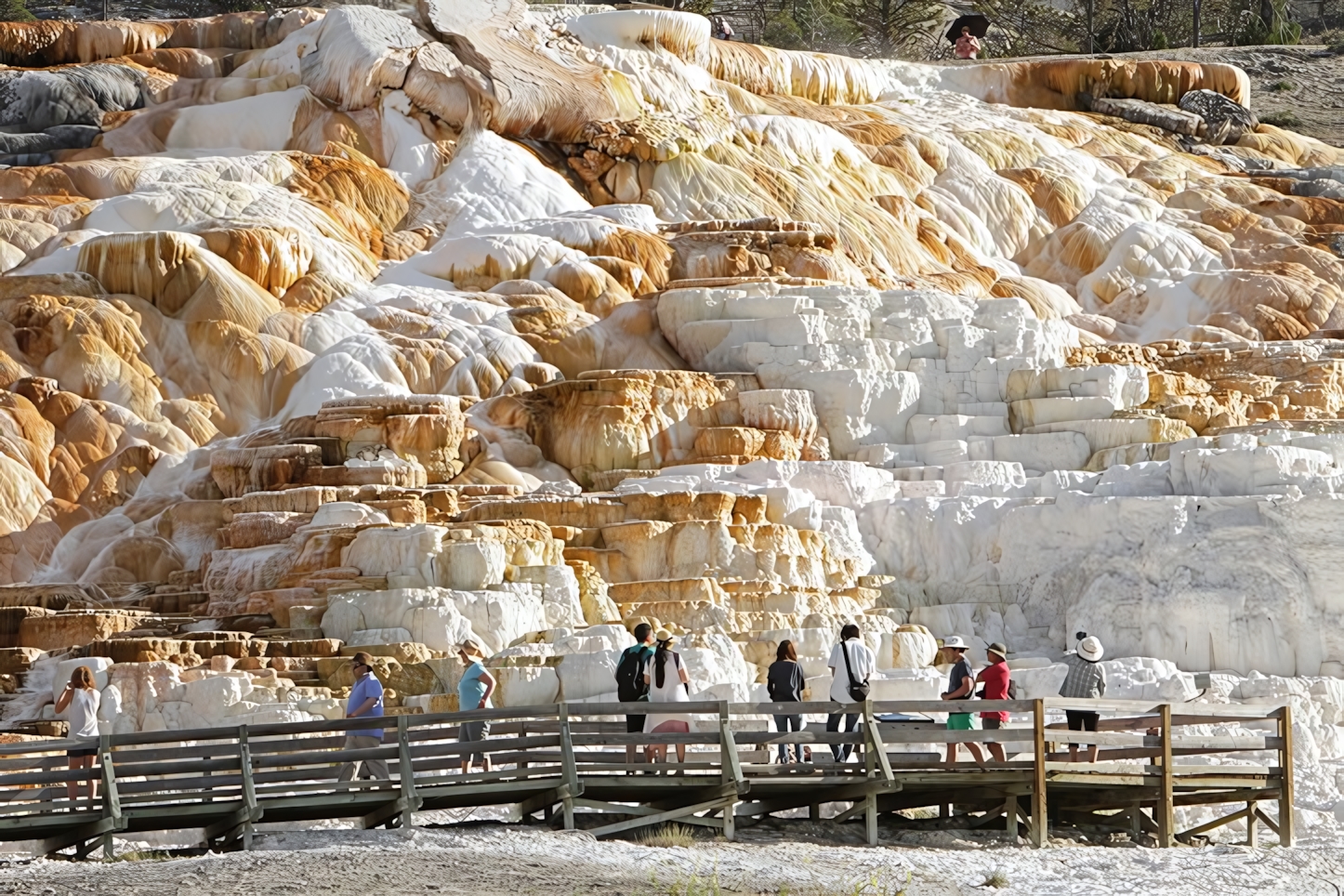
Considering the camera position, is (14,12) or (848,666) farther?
(14,12)

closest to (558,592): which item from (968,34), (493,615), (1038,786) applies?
(493,615)

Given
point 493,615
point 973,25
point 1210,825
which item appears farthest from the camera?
point 973,25

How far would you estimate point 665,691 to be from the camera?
14.3m

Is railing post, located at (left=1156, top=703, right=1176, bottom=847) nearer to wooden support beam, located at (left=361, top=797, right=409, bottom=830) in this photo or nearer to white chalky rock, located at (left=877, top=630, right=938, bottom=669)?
wooden support beam, located at (left=361, top=797, right=409, bottom=830)

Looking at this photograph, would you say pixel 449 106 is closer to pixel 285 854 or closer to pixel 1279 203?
pixel 1279 203

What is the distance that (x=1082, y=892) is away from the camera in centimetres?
1263

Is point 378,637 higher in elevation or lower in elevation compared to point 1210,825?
higher

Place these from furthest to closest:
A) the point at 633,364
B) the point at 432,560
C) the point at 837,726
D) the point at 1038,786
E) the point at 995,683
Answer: the point at 633,364 → the point at 432,560 → the point at 995,683 → the point at 837,726 → the point at 1038,786

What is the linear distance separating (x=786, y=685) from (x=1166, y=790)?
2.46 meters

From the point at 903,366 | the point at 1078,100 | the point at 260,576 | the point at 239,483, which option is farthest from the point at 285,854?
the point at 1078,100

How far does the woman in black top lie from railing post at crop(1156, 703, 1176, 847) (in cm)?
224

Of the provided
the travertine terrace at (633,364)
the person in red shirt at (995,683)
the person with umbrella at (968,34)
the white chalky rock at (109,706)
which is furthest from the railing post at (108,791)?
the person with umbrella at (968,34)

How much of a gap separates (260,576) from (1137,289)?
17491 millimetres

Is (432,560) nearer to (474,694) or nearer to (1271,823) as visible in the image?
(474,694)
